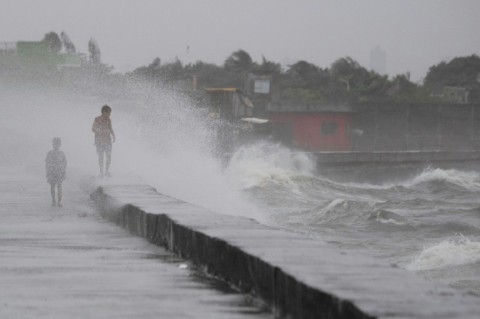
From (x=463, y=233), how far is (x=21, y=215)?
43.1 ft

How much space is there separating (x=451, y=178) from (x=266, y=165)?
907cm

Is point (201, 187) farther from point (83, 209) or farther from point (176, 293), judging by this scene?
point (176, 293)

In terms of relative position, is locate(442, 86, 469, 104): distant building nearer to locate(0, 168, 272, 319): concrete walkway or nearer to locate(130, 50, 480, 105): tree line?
locate(130, 50, 480, 105): tree line

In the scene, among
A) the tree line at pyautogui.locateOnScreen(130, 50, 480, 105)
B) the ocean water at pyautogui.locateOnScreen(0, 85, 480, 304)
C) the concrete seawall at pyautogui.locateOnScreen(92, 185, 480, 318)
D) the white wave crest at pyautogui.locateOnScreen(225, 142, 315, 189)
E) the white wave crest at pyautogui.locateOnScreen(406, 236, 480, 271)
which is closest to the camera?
the concrete seawall at pyautogui.locateOnScreen(92, 185, 480, 318)

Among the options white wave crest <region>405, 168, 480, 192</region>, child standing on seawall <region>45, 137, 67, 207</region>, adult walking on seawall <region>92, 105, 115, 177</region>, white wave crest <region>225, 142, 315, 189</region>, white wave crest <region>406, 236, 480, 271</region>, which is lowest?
white wave crest <region>405, 168, 480, 192</region>

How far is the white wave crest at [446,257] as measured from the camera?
16375 mm

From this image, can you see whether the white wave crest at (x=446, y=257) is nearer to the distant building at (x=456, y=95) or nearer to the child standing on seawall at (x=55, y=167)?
the child standing on seawall at (x=55, y=167)

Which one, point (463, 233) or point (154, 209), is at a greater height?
point (154, 209)

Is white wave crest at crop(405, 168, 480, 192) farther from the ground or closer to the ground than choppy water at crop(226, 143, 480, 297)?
closer to the ground

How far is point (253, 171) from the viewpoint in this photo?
A: 51406 mm

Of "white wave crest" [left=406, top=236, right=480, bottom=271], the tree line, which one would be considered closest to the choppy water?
"white wave crest" [left=406, top=236, right=480, bottom=271]

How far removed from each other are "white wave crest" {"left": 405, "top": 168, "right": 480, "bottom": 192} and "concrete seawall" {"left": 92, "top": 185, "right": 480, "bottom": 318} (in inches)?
1758

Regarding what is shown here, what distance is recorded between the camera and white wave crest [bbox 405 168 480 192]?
55019mm

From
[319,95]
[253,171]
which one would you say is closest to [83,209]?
[253,171]
